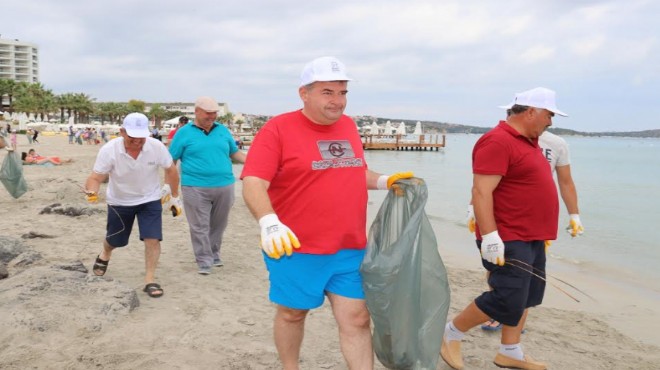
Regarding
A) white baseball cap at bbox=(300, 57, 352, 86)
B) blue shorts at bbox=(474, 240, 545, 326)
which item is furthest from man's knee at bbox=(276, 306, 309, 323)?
blue shorts at bbox=(474, 240, 545, 326)

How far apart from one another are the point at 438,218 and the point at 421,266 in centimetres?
1164

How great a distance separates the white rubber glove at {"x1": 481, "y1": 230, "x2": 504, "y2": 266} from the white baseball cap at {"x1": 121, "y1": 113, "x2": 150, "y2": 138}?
9.17ft

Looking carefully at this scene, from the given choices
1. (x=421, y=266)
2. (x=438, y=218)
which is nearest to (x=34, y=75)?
(x=438, y=218)

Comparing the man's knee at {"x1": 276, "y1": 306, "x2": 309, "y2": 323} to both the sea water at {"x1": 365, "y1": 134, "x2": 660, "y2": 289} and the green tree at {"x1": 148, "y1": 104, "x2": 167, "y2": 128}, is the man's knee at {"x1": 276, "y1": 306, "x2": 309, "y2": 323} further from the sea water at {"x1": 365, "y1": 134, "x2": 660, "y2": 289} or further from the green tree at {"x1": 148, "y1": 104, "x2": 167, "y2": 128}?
the green tree at {"x1": 148, "y1": 104, "x2": 167, "y2": 128}

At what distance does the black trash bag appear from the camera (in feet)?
31.4

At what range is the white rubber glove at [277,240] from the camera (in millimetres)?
2170

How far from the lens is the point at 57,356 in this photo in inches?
126

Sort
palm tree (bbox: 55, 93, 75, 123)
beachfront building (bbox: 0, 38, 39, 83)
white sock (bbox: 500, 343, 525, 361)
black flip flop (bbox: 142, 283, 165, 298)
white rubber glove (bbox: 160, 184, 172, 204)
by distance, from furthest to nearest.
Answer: beachfront building (bbox: 0, 38, 39, 83)
palm tree (bbox: 55, 93, 75, 123)
white rubber glove (bbox: 160, 184, 172, 204)
black flip flop (bbox: 142, 283, 165, 298)
white sock (bbox: 500, 343, 525, 361)

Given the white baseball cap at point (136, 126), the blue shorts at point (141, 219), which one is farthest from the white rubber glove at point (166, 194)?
the white baseball cap at point (136, 126)

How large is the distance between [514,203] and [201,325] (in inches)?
94.2

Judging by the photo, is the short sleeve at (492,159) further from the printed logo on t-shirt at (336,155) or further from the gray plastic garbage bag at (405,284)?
the printed logo on t-shirt at (336,155)

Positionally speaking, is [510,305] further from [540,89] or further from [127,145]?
[127,145]

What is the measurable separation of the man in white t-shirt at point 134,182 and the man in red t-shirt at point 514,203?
8.89ft

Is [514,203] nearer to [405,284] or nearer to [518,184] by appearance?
[518,184]
